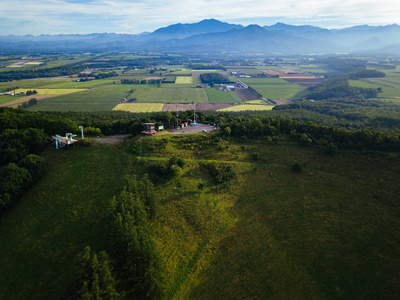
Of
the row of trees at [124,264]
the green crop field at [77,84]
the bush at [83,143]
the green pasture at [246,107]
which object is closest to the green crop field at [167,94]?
the green pasture at [246,107]

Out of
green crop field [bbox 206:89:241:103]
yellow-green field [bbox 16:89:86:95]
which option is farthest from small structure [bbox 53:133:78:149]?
yellow-green field [bbox 16:89:86:95]

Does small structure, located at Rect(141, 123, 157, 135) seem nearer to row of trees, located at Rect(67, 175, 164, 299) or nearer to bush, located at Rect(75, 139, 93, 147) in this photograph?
bush, located at Rect(75, 139, 93, 147)

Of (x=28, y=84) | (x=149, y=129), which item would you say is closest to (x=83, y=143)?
(x=149, y=129)

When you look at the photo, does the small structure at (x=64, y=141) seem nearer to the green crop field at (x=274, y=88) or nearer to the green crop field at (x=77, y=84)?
the green crop field at (x=274, y=88)

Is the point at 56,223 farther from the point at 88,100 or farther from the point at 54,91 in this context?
the point at 54,91

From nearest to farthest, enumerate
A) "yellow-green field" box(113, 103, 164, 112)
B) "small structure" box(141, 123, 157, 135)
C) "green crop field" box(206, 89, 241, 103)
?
"small structure" box(141, 123, 157, 135), "yellow-green field" box(113, 103, 164, 112), "green crop field" box(206, 89, 241, 103)

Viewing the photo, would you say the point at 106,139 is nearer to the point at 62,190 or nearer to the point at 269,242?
the point at 62,190
